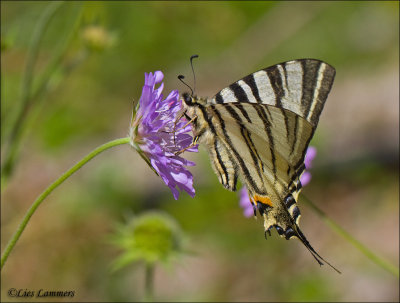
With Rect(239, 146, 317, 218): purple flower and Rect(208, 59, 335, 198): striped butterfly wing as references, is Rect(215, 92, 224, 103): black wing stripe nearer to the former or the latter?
Rect(208, 59, 335, 198): striped butterfly wing

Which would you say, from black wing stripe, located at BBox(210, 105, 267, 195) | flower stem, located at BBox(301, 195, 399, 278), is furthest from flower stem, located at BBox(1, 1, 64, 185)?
flower stem, located at BBox(301, 195, 399, 278)

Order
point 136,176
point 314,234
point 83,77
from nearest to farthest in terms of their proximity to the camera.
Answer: point 314,234, point 136,176, point 83,77

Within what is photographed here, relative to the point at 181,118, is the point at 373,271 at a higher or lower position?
lower

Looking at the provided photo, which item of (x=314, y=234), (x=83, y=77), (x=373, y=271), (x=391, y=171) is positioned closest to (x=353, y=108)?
(x=391, y=171)

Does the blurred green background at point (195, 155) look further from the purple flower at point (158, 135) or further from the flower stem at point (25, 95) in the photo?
the purple flower at point (158, 135)

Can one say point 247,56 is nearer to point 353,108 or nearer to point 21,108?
point 353,108

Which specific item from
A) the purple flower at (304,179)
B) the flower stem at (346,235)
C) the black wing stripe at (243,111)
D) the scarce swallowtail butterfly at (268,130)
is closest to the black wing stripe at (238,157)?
the scarce swallowtail butterfly at (268,130)
